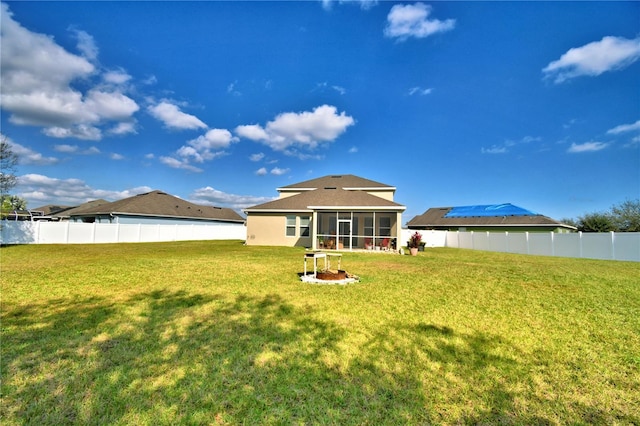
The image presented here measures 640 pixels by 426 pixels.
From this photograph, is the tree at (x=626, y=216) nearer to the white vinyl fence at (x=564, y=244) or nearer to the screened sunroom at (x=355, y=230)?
the white vinyl fence at (x=564, y=244)

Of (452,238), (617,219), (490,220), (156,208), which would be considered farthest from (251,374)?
(617,219)

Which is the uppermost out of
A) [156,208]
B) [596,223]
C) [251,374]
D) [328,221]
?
[156,208]

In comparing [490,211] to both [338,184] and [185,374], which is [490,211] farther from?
[185,374]

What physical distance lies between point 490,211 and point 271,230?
2950cm

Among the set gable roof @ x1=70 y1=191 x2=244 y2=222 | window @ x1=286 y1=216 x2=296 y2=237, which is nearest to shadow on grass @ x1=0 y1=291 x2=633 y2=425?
window @ x1=286 y1=216 x2=296 y2=237

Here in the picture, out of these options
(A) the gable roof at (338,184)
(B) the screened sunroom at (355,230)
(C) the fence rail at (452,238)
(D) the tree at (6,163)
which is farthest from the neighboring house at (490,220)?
(D) the tree at (6,163)

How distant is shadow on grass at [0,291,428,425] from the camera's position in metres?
2.51

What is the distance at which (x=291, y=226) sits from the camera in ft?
72.2

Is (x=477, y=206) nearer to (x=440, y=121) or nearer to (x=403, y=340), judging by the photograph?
(x=440, y=121)

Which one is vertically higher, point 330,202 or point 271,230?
point 330,202

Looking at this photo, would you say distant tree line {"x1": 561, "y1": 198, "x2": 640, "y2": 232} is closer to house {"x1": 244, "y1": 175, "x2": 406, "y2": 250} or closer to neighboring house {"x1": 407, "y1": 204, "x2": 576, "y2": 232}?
neighboring house {"x1": 407, "y1": 204, "x2": 576, "y2": 232}

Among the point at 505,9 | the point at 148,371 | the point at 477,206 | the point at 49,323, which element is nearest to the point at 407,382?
the point at 148,371

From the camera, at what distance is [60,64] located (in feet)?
41.4

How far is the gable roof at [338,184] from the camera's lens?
27.3m
